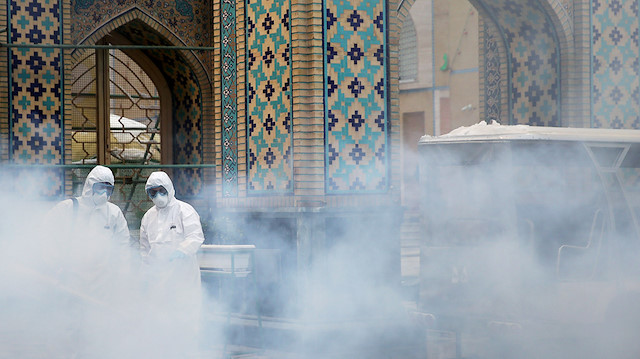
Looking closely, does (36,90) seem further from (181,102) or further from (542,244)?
(542,244)

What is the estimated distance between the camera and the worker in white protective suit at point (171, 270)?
6336 millimetres

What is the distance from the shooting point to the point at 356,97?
25.3 feet

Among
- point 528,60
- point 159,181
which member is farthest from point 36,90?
point 528,60

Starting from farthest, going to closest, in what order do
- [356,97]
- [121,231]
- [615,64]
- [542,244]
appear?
1. [615,64]
2. [356,97]
3. [121,231]
4. [542,244]

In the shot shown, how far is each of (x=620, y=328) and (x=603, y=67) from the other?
4.61m

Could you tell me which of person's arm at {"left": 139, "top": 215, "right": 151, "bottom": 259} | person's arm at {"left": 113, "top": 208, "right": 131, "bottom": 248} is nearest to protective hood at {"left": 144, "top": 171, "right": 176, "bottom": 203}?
person's arm at {"left": 139, "top": 215, "right": 151, "bottom": 259}

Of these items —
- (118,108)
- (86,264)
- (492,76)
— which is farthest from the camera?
(118,108)

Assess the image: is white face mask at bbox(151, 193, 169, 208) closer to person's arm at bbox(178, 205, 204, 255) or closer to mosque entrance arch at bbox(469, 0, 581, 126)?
person's arm at bbox(178, 205, 204, 255)

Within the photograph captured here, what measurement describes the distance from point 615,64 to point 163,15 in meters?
5.89

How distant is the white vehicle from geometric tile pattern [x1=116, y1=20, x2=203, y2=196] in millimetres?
6480

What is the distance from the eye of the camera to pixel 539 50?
10.2 meters

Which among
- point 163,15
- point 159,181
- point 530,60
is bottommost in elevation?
point 159,181

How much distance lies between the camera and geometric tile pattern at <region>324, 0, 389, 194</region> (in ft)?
25.0

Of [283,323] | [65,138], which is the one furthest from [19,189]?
[283,323]
